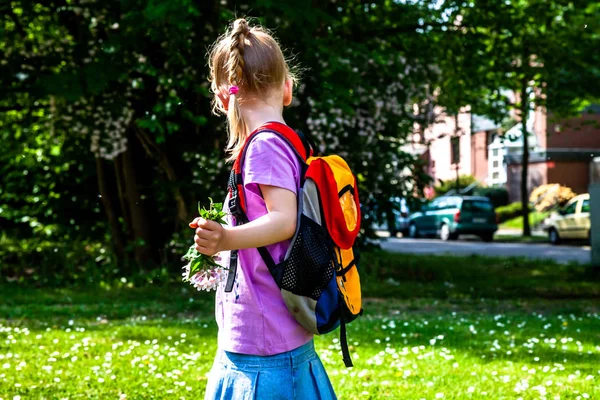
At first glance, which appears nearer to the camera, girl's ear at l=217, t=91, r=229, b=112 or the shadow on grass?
girl's ear at l=217, t=91, r=229, b=112

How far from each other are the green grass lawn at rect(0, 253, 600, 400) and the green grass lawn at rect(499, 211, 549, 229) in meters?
22.9

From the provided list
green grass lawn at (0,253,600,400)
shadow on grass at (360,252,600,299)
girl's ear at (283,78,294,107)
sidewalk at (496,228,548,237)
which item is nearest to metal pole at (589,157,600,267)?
shadow on grass at (360,252,600,299)

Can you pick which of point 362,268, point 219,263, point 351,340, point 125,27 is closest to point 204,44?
point 125,27

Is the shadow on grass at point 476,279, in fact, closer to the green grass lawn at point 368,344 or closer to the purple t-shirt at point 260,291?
the green grass lawn at point 368,344

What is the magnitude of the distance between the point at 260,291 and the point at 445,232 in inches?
1102

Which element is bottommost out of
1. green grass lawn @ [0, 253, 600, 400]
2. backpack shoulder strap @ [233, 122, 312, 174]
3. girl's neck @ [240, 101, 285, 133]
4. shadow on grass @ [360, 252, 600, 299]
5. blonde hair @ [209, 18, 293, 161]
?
shadow on grass @ [360, 252, 600, 299]

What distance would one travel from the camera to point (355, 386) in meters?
4.81

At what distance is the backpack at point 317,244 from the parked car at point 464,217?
2449 centimetres

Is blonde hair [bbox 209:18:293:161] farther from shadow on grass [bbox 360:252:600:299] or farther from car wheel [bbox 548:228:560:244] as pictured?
car wheel [bbox 548:228:560:244]

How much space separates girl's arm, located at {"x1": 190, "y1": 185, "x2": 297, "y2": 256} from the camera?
7.08 feet

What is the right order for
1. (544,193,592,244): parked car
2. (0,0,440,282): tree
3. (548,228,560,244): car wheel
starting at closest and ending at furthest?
(0,0,440,282): tree
(544,193,592,244): parked car
(548,228,560,244): car wheel

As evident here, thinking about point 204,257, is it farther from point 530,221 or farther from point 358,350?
point 530,221

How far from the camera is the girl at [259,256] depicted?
2277mm

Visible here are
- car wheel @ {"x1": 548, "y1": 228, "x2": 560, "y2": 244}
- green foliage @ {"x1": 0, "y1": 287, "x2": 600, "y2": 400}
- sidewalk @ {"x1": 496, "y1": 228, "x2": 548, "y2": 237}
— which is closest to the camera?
green foliage @ {"x1": 0, "y1": 287, "x2": 600, "y2": 400}
